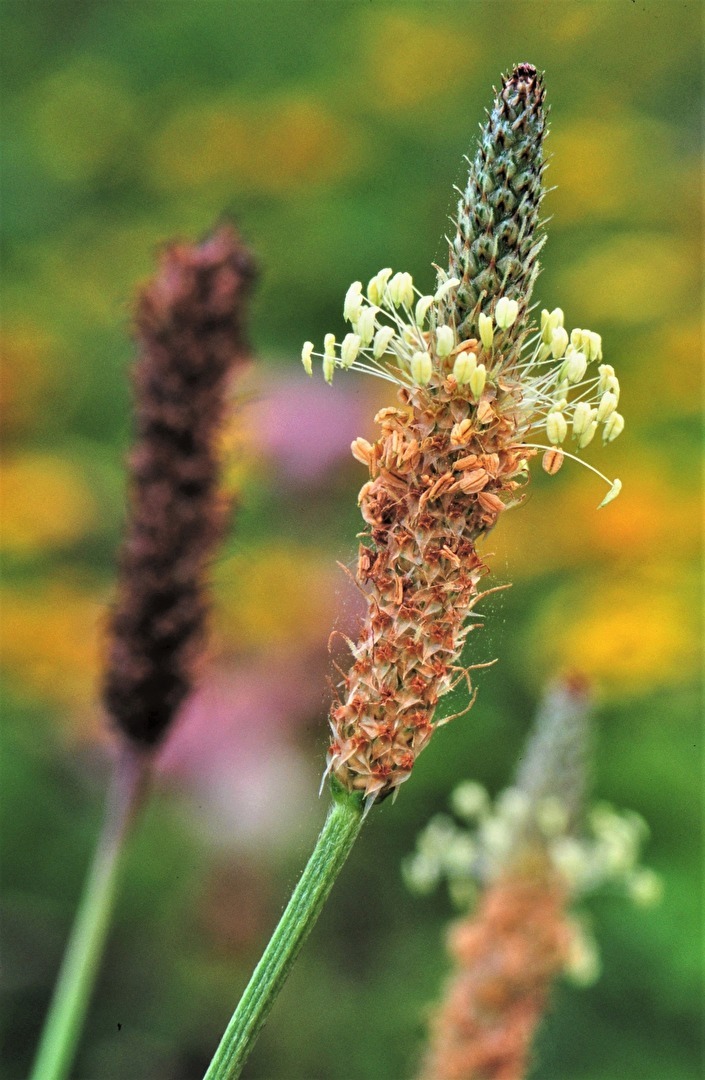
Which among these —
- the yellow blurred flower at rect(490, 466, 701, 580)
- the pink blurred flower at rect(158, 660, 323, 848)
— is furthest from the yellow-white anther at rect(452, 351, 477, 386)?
the yellow blurred flower at rect(490, 466, 701, 580)

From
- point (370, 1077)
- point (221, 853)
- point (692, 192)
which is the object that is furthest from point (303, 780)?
point (692, 192)

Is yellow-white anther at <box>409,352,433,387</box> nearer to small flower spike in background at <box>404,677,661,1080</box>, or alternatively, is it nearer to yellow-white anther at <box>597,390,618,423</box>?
yellow-white anther at <box>597,390,618,423</box>

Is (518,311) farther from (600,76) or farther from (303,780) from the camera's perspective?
(600,76)

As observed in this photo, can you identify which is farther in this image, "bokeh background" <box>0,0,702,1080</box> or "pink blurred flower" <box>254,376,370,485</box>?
"pink blurred flower" <box>254,376,370,485</box>

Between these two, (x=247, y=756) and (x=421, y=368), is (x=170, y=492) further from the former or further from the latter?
(x=247, y=756)

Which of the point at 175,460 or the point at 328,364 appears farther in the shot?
the point at 175,460

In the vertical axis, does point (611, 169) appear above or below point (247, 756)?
above

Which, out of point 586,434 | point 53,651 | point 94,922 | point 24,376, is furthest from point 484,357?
point 24,376
